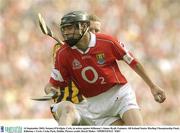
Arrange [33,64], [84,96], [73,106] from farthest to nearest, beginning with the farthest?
1. [33,64]
2. [84,96]
3. [73,106]

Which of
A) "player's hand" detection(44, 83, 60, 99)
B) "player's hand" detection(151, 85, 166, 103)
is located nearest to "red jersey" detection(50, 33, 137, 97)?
"player's hand" detection(44, 83, 60, 99)

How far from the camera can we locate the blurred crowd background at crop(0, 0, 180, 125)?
1062cm

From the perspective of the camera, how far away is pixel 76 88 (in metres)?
5.84

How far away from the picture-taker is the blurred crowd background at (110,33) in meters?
10.6

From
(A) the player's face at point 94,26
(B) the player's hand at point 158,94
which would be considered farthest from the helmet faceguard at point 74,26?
(A) the player's face at point 94,26

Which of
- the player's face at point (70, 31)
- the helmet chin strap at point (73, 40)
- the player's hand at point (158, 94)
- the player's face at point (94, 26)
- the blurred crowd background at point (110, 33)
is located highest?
the player's face at point (70, 31)

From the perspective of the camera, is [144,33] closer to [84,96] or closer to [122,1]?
[122,1]

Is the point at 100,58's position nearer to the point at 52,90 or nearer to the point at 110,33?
the point at 52,90

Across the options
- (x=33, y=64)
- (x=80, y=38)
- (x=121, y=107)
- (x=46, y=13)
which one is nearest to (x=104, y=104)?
(x=121, y=107)

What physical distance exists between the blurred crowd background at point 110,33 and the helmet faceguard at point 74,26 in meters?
5.03

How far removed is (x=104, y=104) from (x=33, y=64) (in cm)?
561

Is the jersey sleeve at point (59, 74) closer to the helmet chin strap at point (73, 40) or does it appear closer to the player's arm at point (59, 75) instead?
the player's arm at point (59, 75)

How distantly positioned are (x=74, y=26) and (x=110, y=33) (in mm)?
6019

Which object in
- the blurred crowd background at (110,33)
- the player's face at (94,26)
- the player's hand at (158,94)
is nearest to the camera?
the player's hand at (158,94)
